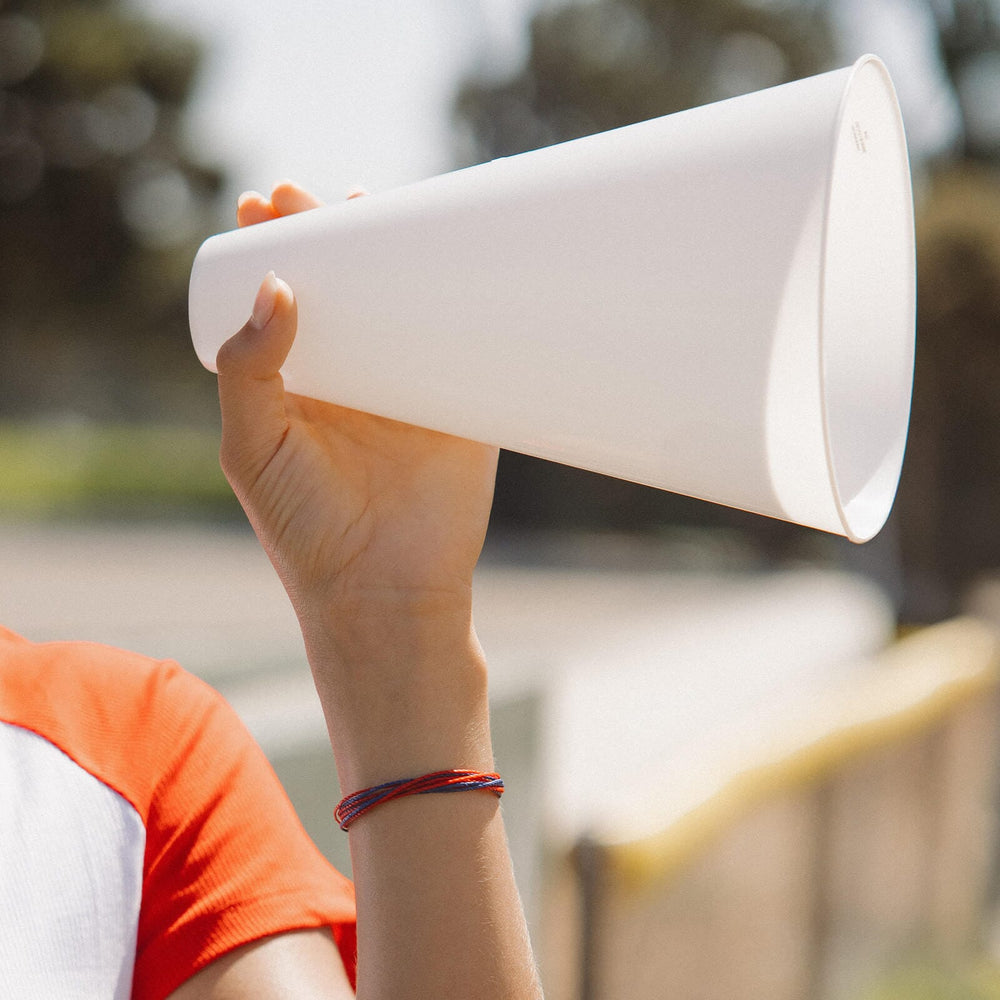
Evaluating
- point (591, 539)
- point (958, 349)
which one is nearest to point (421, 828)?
point (958, 349)

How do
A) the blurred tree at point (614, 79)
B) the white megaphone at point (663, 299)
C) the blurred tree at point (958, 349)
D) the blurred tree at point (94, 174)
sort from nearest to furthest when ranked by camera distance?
the white megaphone at point (663, 299), the blurred tree at point (958, 349), the blurred tree at point (614, 79), the blurred tree at point (94, 174)

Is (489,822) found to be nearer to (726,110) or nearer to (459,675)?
(459,675)

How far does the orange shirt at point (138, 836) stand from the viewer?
881 mm

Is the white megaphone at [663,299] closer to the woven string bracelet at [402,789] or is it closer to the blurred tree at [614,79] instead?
the woven string bracelet at [402,789]

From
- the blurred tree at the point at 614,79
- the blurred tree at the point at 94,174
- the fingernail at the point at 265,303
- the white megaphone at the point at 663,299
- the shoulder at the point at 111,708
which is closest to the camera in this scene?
the white megaphone at the point at 663,299

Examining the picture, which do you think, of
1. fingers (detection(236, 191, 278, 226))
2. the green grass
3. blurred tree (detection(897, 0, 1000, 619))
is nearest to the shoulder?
fingers (detection(236, 191, 278, 226))

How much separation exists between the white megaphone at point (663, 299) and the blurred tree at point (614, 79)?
48.9ft

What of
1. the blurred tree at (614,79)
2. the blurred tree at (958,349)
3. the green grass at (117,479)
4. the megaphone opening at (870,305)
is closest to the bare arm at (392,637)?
the megaphone opening at (870,305)

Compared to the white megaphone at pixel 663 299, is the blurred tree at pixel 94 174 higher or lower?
higher

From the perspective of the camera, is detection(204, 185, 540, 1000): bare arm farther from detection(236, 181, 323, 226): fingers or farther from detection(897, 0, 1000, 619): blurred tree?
detection(897, 0, 1000, 619): blurred tree

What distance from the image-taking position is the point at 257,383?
87 centimetres

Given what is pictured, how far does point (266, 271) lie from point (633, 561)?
14280 mm

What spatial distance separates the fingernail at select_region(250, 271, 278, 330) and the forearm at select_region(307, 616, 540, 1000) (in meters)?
0.25

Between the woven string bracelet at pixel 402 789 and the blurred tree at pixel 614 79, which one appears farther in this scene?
the blurred tree at pixel 614 79
